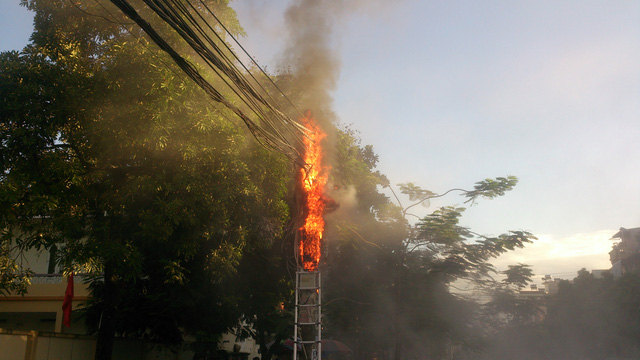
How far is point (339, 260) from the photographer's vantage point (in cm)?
2783

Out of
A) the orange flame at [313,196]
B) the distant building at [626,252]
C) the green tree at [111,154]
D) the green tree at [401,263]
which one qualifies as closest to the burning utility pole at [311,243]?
the orange flame at [313,196]

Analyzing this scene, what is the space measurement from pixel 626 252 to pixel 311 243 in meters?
73.0

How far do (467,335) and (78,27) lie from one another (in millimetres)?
23205

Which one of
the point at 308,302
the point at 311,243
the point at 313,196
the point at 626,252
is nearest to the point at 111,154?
the point at 313,196

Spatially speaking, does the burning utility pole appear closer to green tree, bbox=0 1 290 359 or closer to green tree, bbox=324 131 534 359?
green tree, bbox=0 1 290 359

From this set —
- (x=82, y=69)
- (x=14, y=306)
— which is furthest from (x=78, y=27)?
(x=14, y=306)

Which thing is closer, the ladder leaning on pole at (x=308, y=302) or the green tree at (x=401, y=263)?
the ladder leaning on pole at (x=308, y=302)

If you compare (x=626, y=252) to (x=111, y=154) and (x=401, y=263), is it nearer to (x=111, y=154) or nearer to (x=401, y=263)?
(x=401, y=263)

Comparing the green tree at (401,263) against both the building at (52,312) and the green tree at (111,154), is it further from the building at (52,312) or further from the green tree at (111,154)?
the green tree at (111,154)

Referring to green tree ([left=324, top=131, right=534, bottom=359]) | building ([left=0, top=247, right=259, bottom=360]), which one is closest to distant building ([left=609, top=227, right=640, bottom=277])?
green tree ([left=324, top=131, right=534, bottom=359])

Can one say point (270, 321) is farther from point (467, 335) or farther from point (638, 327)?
point (638, 327)

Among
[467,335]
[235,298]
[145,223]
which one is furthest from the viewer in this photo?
[467,335]

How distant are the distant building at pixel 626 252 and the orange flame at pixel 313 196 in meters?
63.8

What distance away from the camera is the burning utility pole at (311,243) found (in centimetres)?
1374
